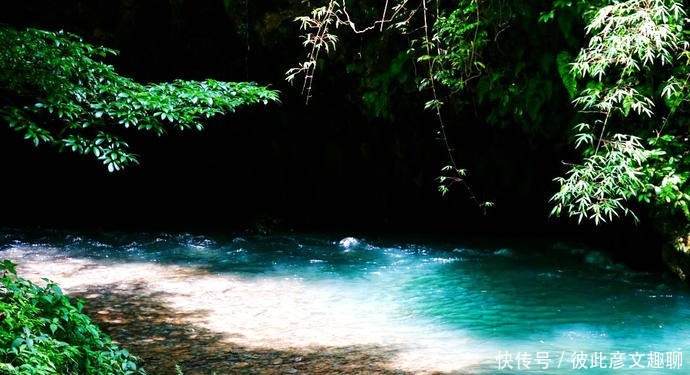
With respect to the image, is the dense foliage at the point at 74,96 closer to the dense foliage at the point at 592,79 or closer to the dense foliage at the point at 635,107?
the dense foliage at the point at 592,79

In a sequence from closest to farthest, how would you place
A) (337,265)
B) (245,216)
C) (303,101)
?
(337,265) < (303,101) < (245,216)

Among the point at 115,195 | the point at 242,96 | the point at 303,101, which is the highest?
the point at 303,101

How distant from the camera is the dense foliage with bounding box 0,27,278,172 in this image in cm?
379

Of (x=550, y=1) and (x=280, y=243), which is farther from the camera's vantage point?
(x=280, y=243)

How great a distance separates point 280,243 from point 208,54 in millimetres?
3372

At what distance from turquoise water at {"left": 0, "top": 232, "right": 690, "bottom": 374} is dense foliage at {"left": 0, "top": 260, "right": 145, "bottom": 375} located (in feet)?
8.87

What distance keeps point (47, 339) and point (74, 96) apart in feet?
5.70

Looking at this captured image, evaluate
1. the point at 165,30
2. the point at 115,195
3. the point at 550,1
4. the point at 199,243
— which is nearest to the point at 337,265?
the point at 199,243

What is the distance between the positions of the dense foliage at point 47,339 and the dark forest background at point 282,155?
5598mm

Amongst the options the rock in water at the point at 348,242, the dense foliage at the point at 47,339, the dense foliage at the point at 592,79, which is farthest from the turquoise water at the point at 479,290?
the dense foliage at the point at 47,339

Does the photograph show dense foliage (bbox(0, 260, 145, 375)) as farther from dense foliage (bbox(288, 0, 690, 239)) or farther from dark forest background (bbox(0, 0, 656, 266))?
dark forest background (bbox(0, 0, 656, 266))

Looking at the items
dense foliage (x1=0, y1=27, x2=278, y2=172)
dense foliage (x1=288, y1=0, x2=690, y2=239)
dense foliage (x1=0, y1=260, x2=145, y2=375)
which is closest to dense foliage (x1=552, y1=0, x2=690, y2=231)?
dense foliage (x1=288, y1=0, x2=690, y2=239)

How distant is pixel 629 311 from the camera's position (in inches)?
244

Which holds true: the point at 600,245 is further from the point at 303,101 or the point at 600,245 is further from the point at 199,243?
the point at 199,243
